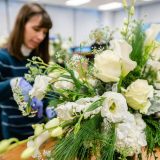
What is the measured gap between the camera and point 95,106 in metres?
0.55

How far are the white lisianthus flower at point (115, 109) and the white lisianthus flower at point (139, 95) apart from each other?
0.06 metres

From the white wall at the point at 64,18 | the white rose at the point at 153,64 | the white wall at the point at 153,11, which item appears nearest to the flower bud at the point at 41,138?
the white rose at the point at 153,64

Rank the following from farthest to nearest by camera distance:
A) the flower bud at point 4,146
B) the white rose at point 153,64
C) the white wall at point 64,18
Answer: the white wall at point 64,18, the white rose at point 153,64, the flower bud at point 4,146

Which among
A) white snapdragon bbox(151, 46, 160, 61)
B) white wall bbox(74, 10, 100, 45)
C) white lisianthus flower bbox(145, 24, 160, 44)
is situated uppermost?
white lisianthus flower bbox(145, 24, 160, 44)

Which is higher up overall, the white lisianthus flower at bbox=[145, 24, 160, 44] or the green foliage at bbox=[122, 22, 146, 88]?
the white lisianthus flower at bbox=[145, 24, 160, 44]

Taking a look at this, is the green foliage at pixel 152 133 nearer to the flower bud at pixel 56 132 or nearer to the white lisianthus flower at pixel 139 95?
the white lisianthus flower at pixel 139 95

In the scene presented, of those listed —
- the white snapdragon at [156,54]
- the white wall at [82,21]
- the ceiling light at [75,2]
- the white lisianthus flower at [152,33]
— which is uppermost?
the ceiling light at [75,2]

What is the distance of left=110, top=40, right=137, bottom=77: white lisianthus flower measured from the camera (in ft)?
1.88

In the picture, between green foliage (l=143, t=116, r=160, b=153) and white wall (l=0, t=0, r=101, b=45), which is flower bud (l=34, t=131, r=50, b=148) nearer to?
green foliage (l=143, t=116, r=160, b=153)

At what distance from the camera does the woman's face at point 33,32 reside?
1299 mm

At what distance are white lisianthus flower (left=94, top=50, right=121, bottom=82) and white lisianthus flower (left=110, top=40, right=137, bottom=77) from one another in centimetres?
1

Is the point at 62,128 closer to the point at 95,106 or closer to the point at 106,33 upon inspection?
the point at 95,106

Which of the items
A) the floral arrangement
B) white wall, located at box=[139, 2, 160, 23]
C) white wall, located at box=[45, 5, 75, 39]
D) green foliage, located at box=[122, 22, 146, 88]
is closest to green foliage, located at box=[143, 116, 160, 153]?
the floral arrangement

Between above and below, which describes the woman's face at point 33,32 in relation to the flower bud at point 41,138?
above
